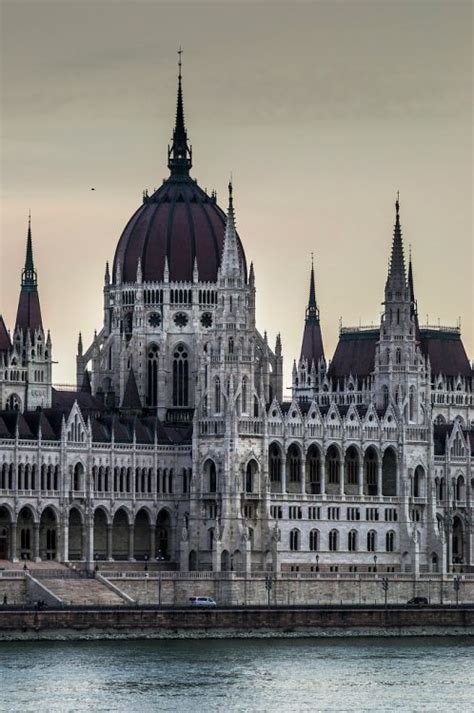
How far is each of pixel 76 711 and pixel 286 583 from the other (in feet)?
170

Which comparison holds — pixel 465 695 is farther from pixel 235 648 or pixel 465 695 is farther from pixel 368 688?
pixel 235 648

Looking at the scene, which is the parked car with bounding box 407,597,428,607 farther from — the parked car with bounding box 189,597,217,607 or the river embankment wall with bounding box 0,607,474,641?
the parked car with bounding box 189,597,217,607

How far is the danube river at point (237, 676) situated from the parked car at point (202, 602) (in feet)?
16.6

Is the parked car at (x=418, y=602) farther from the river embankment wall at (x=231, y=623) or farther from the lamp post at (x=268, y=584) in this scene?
the lamp post at (x=268, y=584)

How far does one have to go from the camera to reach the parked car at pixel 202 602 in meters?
184

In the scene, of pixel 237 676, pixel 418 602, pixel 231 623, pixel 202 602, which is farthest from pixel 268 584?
pixel 237 676

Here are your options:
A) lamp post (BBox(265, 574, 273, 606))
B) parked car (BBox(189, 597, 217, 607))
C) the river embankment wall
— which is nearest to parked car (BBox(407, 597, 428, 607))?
the river embankment wall

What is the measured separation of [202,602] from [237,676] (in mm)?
27118

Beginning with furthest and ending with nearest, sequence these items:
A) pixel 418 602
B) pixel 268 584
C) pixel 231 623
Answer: pixel 418 602
pixel 268 584
pixel 231 623

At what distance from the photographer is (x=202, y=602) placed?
188 metres

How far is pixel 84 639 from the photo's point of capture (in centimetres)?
17438

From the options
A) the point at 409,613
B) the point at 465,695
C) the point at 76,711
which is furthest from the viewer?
the point at 409,613

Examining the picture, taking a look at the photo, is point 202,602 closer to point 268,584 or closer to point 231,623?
point 231,623

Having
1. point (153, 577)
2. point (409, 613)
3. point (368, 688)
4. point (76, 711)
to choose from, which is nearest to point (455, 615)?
point (409, 613)
